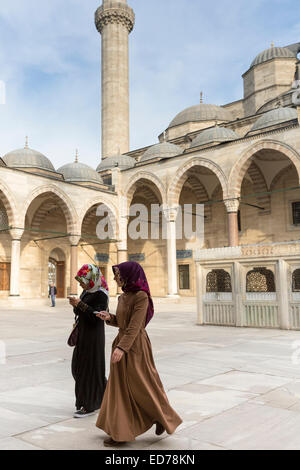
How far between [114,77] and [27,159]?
33.2 ft

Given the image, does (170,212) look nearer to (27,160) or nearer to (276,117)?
(276,117)

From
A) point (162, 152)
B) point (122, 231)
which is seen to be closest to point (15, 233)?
point (122, 231)

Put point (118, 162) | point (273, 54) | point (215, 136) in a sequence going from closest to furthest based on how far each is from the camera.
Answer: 1. point (215, 136)
2. point (273, 54)
3. point (118, 162)

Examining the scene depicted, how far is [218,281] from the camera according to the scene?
25.9ft

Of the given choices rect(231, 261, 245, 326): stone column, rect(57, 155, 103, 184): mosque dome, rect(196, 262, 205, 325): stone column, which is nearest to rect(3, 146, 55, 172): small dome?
rect(57, 155, 103, 184): mosque dome

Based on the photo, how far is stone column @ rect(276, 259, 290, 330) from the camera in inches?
277

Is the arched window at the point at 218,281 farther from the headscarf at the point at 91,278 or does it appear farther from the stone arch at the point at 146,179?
the stone arch at the point at 146,179

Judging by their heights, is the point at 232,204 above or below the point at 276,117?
below

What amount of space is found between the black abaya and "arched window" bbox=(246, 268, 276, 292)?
16.4 feet

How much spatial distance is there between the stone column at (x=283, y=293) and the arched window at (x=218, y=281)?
978 millimetres

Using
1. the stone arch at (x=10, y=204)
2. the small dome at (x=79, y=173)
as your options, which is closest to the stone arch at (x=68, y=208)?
the stone arch at (x=10, y=204)

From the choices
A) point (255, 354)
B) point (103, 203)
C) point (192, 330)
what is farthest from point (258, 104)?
point (255, 354)
